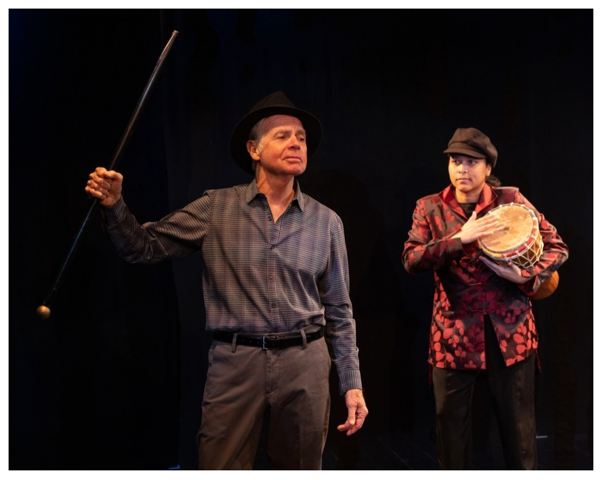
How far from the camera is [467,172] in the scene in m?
3.37

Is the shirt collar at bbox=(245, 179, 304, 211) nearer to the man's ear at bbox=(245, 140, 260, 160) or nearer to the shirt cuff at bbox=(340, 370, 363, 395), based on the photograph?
the man's ear at bbox=(245, 140, 260, 160)

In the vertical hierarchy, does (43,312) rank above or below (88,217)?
below

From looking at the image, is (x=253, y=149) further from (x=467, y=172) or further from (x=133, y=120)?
(x=467, y=172)

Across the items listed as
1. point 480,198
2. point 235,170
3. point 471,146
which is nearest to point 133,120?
point 235,170

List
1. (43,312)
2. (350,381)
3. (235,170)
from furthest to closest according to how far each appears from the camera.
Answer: (235,170), (350,381), (43,312)

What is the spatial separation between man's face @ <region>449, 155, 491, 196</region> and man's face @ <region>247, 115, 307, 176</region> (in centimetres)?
91

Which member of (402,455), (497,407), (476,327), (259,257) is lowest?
(402,455)

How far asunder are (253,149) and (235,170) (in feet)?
2.77

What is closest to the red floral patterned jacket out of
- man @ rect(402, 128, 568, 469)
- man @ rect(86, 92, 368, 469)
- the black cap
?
man @ rect(402, 128, 568, 469)

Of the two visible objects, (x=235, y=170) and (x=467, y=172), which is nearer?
(x=467, y=172)

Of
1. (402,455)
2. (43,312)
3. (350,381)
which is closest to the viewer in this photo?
(43,312)

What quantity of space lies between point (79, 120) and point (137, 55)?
0.45 metres

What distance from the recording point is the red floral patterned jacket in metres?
3.22

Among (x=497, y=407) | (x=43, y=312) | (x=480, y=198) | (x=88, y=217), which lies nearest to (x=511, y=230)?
(x=480, y=198)
